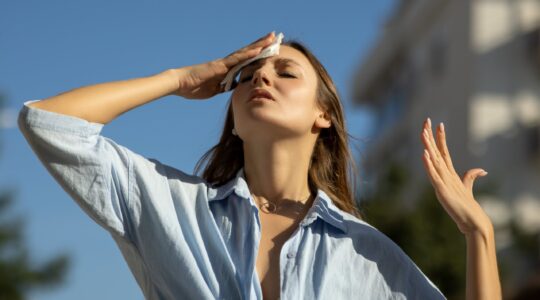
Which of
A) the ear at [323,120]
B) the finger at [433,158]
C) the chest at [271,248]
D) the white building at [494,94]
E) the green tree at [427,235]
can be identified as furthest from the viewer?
the white building at [494,94]

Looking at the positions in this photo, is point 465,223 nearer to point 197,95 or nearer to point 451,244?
point 197,95

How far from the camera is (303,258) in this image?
154 inches

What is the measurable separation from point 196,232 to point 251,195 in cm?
37

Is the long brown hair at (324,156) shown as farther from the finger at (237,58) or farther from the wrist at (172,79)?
the wrist at (172,79)

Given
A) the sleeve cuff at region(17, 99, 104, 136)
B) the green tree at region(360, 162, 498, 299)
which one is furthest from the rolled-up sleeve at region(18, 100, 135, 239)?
the green tree at region(360, 162, 498, 299)

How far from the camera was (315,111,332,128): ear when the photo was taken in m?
4.35

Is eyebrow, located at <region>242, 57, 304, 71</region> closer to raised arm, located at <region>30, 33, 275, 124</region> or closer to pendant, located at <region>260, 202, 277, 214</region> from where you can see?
raised arm, located at <region>30, 33, 275, 124</region>

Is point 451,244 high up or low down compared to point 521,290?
down

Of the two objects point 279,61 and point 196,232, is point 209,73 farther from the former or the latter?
point 196,232

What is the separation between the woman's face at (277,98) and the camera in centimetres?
405

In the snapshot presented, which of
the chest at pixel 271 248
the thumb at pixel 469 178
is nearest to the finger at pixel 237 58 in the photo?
the chest at pixel 271 248

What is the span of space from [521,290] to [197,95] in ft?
7.28

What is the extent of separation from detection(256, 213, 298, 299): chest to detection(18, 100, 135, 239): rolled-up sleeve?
1.55 ft

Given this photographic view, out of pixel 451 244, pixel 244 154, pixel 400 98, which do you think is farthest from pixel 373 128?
pixel 244 154
